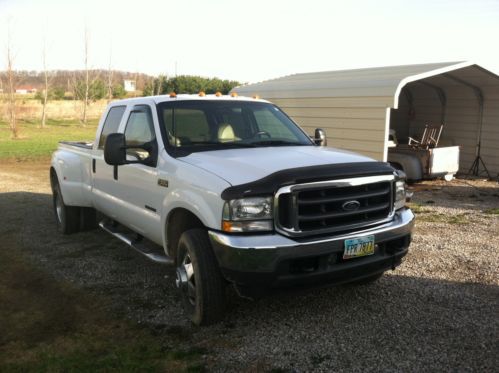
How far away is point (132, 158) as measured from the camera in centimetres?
527

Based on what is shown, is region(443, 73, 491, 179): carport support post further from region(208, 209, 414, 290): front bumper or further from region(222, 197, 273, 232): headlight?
region(222, 197, 273, 232): headlight

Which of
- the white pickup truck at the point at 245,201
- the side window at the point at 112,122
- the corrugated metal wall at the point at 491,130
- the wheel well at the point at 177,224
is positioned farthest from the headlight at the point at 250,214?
the corrugated metal wall at the point at 491,130

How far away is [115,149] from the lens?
461 centimetres

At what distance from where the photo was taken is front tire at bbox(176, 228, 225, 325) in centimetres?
401

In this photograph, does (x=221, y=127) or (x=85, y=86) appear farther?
(x=85, y=86)

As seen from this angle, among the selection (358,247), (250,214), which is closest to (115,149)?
(250,214)

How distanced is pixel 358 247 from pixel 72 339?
2.49 m

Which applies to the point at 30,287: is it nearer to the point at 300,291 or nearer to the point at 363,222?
the point at 300,291

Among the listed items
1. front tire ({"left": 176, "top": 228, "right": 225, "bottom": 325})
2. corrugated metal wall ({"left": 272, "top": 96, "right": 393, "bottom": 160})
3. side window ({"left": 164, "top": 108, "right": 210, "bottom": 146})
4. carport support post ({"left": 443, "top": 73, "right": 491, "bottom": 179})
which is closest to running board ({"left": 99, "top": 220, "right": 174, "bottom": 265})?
front tire ({"left": 176, "top": 228, "right": 225, "bottom": 325})

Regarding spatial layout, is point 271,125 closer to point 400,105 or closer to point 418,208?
point 418,208

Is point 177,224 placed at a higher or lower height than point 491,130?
lower

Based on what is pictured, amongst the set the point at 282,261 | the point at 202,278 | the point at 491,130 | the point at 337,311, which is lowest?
the point at 337,311

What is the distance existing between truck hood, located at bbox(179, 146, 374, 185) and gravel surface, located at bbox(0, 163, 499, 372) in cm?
104

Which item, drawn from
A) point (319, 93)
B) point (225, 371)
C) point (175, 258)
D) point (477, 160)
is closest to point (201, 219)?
point (175, 258)
